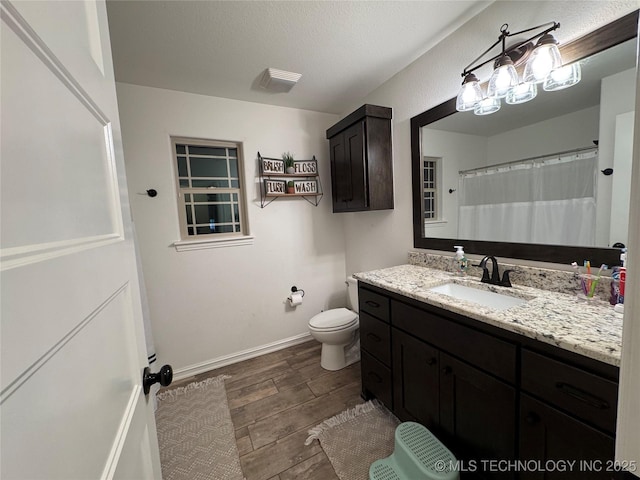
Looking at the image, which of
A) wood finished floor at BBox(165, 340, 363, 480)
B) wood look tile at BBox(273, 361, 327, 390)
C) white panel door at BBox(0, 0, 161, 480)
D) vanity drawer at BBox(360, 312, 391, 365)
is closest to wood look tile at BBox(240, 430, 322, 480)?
wood finished floor at BBox(165, 340, 363, 480)

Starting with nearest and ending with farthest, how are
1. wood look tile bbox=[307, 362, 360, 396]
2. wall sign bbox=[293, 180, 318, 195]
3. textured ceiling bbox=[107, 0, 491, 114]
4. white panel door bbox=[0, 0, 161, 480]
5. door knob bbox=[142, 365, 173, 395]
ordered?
white panel door bbox=[0, 0, 161, 480], door knob bbox=[142, 365, 173, 395], textured ceiling bbox=[107, 0, 491, 114], wood look tile bbox=[307, 362, 360, 396], wall sign bbox=[293, 180, 318, 195]

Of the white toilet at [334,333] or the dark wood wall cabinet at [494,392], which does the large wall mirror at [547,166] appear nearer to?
the dark wood wall cabinet at [494,392]

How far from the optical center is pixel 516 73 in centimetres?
126

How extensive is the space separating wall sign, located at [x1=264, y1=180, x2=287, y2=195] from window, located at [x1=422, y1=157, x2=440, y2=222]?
1.25 metres

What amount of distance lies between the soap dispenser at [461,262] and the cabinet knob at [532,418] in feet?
2.78

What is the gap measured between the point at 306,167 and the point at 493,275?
6.00 ft

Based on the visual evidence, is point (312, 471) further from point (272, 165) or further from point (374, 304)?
point (272, 165)

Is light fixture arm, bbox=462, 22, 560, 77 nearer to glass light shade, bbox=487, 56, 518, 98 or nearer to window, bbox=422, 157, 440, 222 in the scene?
glass light shade, bbox=487, 56, 518, 98

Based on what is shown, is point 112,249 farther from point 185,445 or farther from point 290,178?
point 290,178

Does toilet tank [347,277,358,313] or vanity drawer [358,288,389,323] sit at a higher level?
vanity drawer [358,288,389,323]

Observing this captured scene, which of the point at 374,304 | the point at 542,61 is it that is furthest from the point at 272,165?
the point at 542,61

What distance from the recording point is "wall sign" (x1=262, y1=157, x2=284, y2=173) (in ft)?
7.68

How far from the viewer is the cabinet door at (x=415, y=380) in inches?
50.1

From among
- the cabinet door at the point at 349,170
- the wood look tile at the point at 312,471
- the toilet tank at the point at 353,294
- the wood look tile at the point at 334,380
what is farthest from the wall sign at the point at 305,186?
the wood look tile at the point at 312,471
